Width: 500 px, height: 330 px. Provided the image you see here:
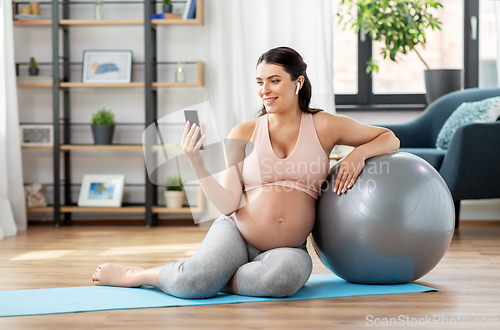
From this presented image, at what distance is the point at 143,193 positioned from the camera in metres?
3.74

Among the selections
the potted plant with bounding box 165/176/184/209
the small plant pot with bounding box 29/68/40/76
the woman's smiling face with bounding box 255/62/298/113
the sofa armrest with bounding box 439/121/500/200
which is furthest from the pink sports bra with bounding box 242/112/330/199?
the small plant pot with bounding box 29/68/40/76

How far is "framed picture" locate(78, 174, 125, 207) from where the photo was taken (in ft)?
11.6

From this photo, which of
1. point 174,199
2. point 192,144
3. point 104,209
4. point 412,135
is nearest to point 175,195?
point 174,199

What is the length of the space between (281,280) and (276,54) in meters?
0.71

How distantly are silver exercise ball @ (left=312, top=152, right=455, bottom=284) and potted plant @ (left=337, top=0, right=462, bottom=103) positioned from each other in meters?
1.91

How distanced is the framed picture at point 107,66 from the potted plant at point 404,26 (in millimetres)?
1494

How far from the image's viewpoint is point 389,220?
1637 millimetres

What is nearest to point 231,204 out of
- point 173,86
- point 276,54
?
point 276,54

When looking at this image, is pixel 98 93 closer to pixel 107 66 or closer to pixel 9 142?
pixel 107 66

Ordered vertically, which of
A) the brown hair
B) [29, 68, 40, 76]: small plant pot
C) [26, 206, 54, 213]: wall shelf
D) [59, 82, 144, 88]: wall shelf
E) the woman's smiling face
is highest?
[29, 68, 40, 76]: small plant pot

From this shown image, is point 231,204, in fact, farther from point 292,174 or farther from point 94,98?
point 94,98

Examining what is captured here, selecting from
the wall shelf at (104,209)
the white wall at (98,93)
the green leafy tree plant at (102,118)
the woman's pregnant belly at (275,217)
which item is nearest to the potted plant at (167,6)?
the white wall at (98,93)

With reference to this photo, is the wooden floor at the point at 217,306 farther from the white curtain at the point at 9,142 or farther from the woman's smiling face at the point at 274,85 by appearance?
the woman's smiling face at the point at 274,85

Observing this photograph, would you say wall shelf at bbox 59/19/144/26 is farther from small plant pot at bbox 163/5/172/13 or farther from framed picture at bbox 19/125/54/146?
framed picture at bbox 19/125/54/146
